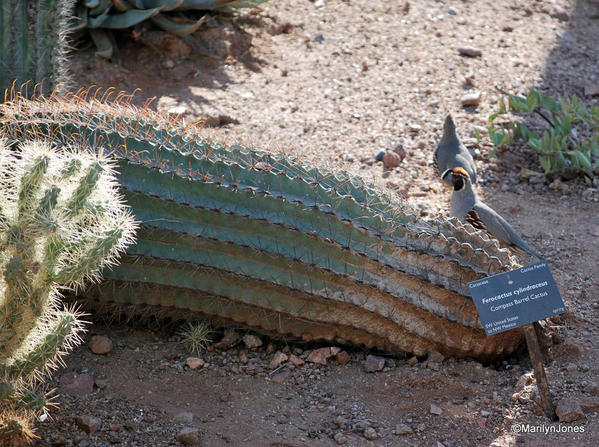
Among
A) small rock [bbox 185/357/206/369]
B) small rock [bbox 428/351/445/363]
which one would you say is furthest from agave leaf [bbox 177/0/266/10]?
small rock [bbox 428/351/445/363]

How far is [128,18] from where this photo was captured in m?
5.94

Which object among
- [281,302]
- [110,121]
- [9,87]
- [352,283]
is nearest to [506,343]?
[352,283]

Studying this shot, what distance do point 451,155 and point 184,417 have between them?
2.67 meters

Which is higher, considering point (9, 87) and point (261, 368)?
point (9, 87)

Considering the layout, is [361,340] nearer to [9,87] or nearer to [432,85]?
[9,87]

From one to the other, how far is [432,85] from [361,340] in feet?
10.7

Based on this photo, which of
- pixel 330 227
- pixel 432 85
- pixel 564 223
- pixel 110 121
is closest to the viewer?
pixel 330 227

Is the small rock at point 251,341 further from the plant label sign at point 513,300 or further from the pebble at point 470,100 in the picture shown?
the pebble at point 470,100

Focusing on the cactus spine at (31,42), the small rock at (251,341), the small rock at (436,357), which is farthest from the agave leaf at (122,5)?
the small rock at (436,357)

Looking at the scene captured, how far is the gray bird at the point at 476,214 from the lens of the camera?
4.13m

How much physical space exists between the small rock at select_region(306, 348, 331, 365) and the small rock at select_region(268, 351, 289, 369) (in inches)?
4.7

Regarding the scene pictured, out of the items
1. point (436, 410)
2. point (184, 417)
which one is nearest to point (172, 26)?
→ point (184, 417)

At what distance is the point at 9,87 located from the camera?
167 inches

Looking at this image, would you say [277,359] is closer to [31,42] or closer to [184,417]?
[184,417]
